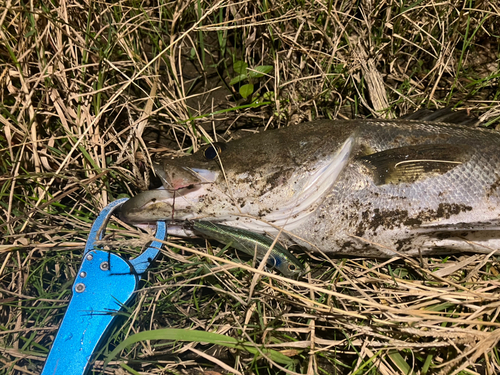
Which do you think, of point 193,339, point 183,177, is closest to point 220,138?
point 183,177

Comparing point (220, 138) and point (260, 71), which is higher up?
point (260, 71)

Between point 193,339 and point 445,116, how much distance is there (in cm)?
229

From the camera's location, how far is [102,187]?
278 cm

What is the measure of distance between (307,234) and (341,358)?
0.80 metres

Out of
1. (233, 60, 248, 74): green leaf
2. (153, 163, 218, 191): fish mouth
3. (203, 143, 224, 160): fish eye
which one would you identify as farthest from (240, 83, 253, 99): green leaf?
(153, 163, 218, 191): fish mouth

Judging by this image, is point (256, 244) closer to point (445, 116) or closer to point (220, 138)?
point (220, 138)

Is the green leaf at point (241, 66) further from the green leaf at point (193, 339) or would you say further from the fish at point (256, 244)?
the green leaf at point (193, 339)

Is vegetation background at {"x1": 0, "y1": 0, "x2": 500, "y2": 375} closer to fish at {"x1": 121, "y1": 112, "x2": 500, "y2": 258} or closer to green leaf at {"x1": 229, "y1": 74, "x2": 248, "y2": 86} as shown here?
green leaf at {"x1": 229, "y1": 74, "x2": 248, "y2": 86}

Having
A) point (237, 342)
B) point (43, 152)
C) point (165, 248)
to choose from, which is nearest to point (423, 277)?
point (237, 342)

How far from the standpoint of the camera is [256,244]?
222cm

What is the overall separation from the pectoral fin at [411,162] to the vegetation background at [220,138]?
24.1 inches

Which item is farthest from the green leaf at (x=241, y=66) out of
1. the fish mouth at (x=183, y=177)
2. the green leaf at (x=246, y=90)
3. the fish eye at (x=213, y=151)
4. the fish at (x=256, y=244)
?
the fish at (x=256, y=244)

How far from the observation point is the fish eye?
2.33 meters

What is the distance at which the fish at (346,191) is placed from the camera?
7.20 ft
